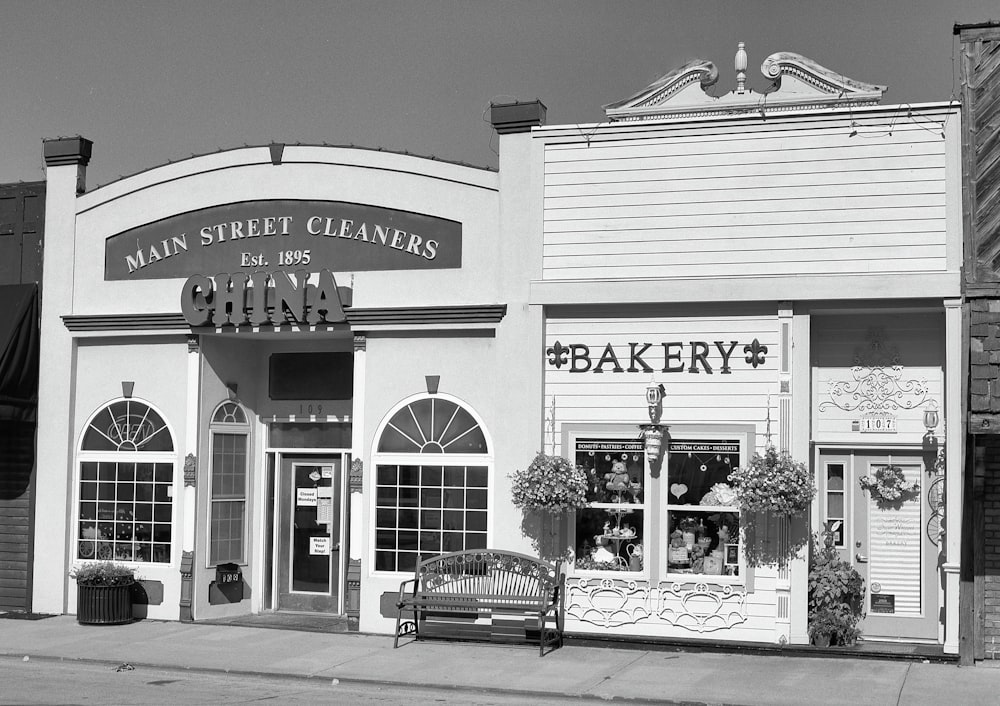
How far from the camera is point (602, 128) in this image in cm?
1455

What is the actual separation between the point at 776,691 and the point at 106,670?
7.03 metres

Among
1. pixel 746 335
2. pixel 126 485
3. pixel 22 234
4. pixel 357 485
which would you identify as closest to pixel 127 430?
pixel 126 485

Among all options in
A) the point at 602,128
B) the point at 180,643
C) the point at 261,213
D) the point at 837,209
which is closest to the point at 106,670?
the point at 180,643

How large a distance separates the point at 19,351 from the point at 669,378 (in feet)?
28.7

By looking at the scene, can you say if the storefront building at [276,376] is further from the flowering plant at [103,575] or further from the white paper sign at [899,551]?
the white paper sign at [899,551]

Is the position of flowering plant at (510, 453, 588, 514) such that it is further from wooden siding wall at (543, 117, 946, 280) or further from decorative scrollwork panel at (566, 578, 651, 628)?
wooden siding wall at (543, 117, 946, 280)

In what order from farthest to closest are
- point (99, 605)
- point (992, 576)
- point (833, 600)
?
point (99, 605), point (833, 600), point (992, 576)

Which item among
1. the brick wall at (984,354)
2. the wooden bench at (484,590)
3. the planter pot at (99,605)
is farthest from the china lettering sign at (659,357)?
the planter pot at (99,605)

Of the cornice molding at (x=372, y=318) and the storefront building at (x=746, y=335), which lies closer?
the storefront building at (x=746, y=335)

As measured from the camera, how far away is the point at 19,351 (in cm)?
1642

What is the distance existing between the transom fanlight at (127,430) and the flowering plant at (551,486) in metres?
5.23

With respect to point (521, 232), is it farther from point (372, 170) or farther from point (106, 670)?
point (106, 670)

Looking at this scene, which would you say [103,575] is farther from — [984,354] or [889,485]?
[984,354]

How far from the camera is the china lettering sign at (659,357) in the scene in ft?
46.1
